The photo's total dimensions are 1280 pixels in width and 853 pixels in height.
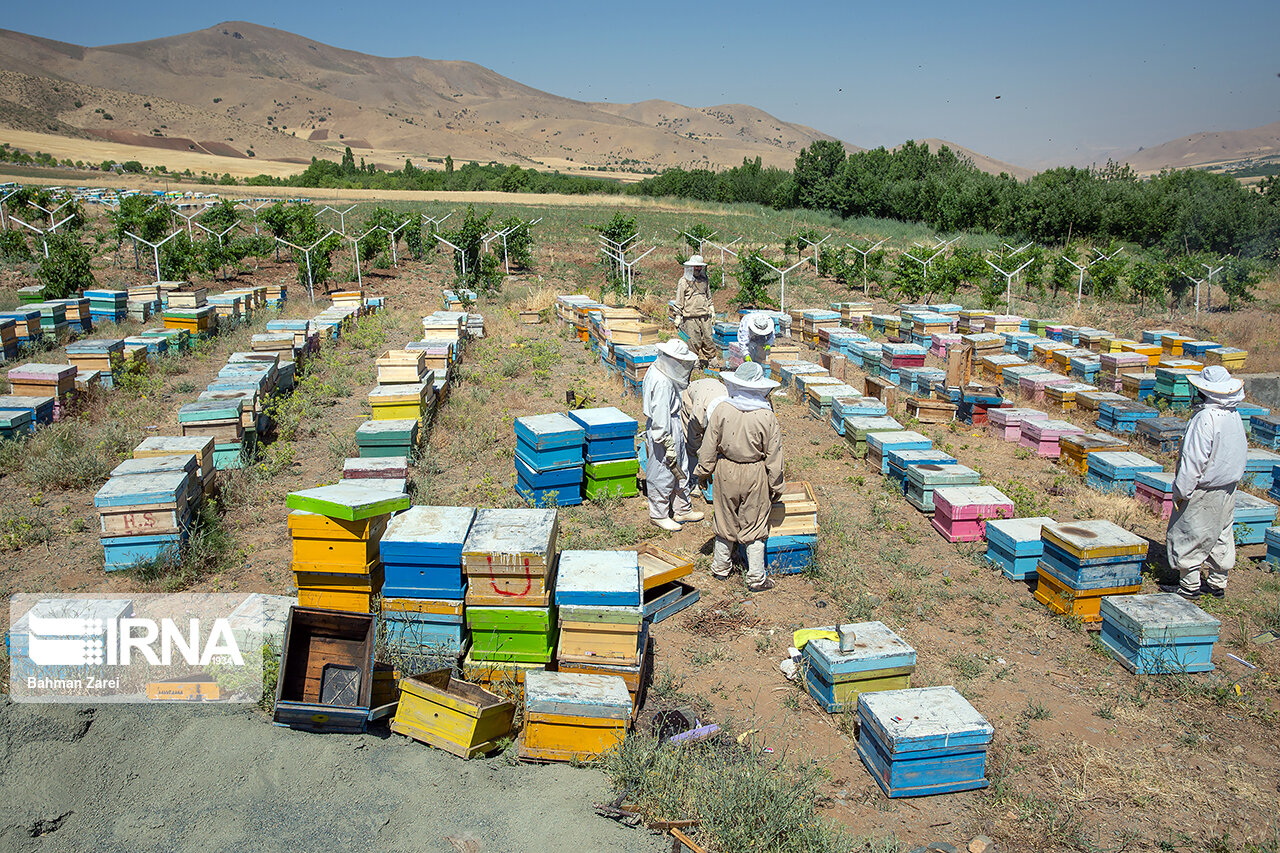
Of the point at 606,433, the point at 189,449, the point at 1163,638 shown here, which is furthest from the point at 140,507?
the point at 1163,638

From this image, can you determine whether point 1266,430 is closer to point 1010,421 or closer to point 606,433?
point 1010,421

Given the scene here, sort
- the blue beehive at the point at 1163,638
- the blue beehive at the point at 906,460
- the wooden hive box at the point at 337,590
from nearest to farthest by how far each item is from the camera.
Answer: the wooden hive box at the point at 337,590 → the blue beehive at the point at 1163,638 → the blue beehive at the point at 906,460

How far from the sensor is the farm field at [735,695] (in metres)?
4.78

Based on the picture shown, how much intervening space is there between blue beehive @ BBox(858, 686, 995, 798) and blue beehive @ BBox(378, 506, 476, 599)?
3231mm

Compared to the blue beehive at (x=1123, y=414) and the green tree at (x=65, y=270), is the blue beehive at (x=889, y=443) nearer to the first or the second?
the blue beehive at (x=1123, y=414)

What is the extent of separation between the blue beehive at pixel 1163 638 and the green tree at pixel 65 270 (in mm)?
23339

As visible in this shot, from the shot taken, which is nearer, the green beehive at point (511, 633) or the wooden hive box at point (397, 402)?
the green beehive at point (511, 633)

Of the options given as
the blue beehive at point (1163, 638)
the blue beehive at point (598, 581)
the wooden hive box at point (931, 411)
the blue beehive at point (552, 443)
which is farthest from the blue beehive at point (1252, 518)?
the blue beehive at point (552, 443)

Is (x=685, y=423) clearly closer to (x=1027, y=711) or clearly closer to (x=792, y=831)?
(x=1027, y=711)

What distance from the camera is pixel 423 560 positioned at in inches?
229

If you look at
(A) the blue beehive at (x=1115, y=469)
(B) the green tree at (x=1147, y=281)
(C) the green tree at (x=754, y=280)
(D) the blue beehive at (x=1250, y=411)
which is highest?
(B) the green tree at (x=1147, y=281)

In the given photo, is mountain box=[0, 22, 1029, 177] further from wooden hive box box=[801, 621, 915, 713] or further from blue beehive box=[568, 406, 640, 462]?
wooden hive box box=[801, 621, 915, 713]

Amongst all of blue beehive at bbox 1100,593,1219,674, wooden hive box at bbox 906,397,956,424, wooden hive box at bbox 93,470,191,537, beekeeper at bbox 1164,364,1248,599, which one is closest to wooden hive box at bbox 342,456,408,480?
wooden hive box at bbox 93,470,191,537

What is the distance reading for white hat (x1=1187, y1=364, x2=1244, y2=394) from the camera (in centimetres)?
758
